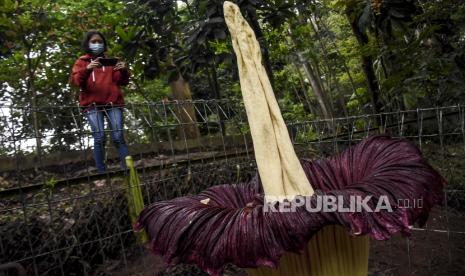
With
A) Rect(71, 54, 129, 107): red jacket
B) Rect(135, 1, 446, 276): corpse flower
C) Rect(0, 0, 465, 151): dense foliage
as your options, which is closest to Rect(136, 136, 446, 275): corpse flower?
Rect(135, 1, 446, 276): corpse flower

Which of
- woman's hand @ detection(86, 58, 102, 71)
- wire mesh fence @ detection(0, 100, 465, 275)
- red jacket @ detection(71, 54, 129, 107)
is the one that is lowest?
wire mesh fence @ detection(0, 100, 465, 275)

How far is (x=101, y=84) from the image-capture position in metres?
2.91

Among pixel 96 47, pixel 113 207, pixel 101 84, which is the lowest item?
pixel 113 207

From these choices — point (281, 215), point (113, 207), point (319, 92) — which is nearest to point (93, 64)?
point (113, 207)

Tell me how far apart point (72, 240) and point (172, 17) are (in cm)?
230

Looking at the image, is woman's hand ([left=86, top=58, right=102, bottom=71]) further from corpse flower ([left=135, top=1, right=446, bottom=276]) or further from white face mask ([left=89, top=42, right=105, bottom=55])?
corpse flower ([left=135, top=1, right=446, bottom=276])

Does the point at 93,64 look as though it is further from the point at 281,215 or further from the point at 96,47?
the point at 281,215

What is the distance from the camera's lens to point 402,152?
2.68ft

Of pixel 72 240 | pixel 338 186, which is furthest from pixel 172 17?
pixel 338 186

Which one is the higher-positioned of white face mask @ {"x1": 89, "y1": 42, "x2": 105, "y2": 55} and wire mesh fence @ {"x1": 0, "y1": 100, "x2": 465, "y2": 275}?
white face mask @ {"x1": 89, "y1": 42, "x2": 105, "y2": 55}

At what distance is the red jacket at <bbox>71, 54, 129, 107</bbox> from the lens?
282 cm

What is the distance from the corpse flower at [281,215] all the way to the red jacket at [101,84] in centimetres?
219

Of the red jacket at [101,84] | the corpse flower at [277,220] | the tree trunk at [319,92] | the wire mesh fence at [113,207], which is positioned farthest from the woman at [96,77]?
the tree trunk at [319,92]

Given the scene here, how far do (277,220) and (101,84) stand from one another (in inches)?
99.7
